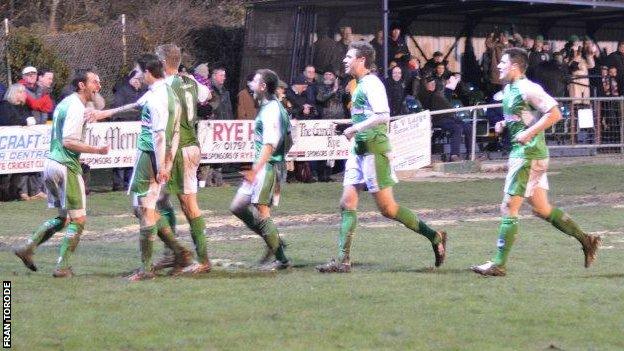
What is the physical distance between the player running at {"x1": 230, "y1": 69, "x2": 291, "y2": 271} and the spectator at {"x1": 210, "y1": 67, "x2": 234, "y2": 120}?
9322 millimetres

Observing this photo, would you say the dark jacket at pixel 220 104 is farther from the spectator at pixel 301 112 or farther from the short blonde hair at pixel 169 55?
the short blonde hair at pixel 169 55

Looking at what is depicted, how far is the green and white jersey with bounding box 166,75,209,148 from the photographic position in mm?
10891

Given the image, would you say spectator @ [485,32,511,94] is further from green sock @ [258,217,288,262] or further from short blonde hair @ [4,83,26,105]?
green sock @ [258,217,288,262]

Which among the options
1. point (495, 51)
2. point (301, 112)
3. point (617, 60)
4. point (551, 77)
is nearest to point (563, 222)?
point (301, 112)

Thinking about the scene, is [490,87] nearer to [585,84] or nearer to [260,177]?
[585,84]

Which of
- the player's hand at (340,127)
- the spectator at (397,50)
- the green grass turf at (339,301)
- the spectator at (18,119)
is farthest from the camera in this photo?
the spectator at (397,50)

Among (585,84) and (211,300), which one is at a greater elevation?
(585,84)

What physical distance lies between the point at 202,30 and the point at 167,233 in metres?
15.7

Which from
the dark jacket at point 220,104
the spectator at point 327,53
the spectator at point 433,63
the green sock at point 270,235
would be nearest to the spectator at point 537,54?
the spectator at point 433,63

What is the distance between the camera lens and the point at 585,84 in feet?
90.7

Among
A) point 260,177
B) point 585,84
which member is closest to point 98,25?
point 585,84

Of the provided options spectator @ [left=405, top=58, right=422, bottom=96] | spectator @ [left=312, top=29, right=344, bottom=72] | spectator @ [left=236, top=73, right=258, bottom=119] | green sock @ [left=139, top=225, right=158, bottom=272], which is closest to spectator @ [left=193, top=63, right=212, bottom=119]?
spectator @ [left=236, top=73, right=258, bottom=119]

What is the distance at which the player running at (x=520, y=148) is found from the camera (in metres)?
10.6

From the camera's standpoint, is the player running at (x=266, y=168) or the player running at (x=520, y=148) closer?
the player running at (x=520, y=148)
